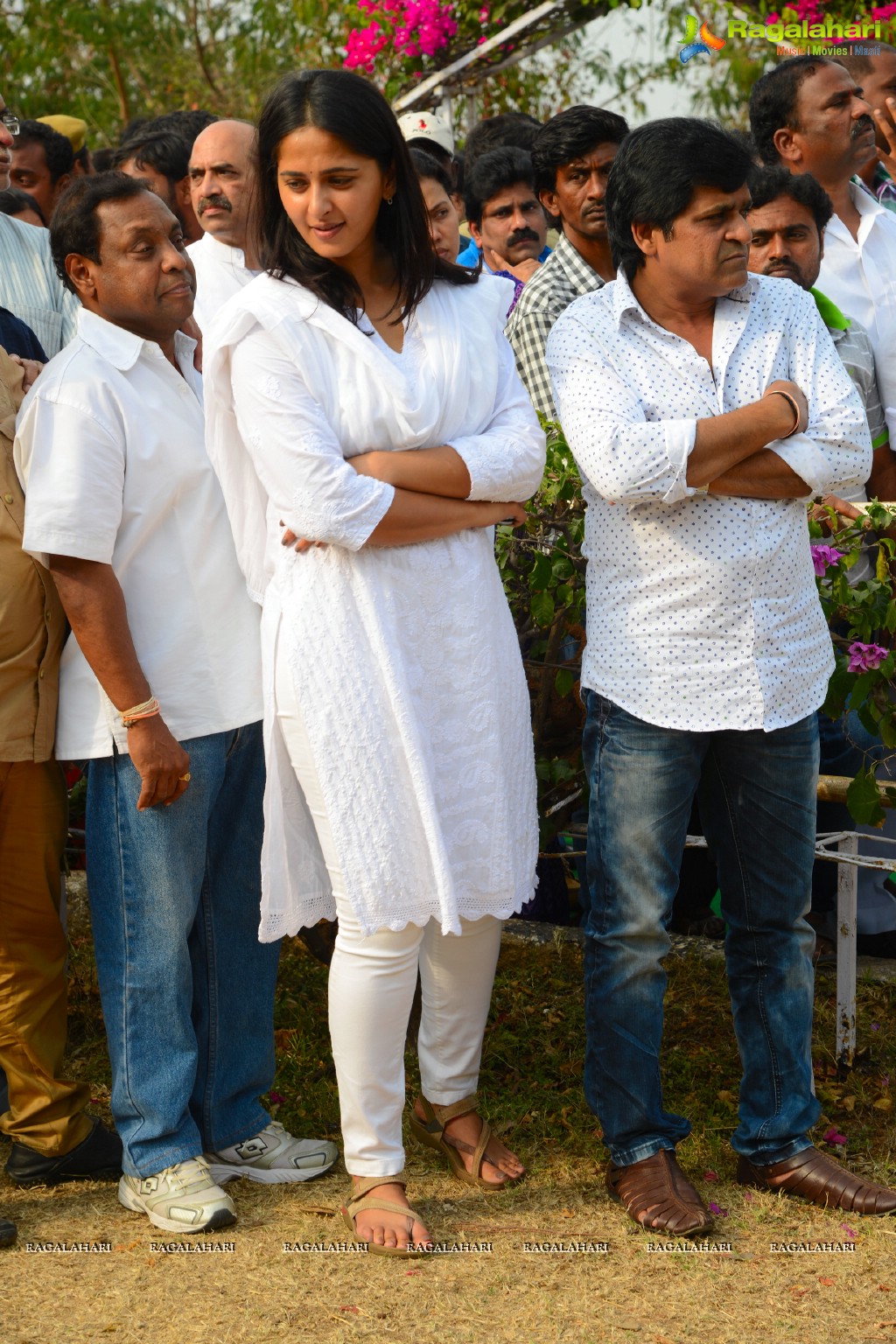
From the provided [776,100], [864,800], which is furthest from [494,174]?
[864,800]

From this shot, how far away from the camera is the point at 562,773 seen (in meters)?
3.85

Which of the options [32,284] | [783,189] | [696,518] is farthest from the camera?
[32,284]

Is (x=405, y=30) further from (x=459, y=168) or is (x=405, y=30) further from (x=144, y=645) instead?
(x=144, y=645)

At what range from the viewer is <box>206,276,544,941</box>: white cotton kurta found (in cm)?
283

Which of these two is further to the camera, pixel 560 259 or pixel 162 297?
pixel 560 259

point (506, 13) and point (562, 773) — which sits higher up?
point (506, 13)

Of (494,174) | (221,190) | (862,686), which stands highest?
(494,174)

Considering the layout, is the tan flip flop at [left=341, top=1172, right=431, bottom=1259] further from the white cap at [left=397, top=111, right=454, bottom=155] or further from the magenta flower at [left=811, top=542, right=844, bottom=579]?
the white cap at [left=397, top=111, right=454, bottom=155]

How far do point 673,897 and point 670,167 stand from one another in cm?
146

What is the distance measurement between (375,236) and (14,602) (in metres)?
1.06

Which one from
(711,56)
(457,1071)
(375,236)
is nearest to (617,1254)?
(457,1071)

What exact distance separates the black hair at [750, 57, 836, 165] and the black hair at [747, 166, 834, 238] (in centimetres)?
95

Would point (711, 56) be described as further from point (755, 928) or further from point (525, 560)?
point (755, 928)

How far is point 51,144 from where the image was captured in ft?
19.5
